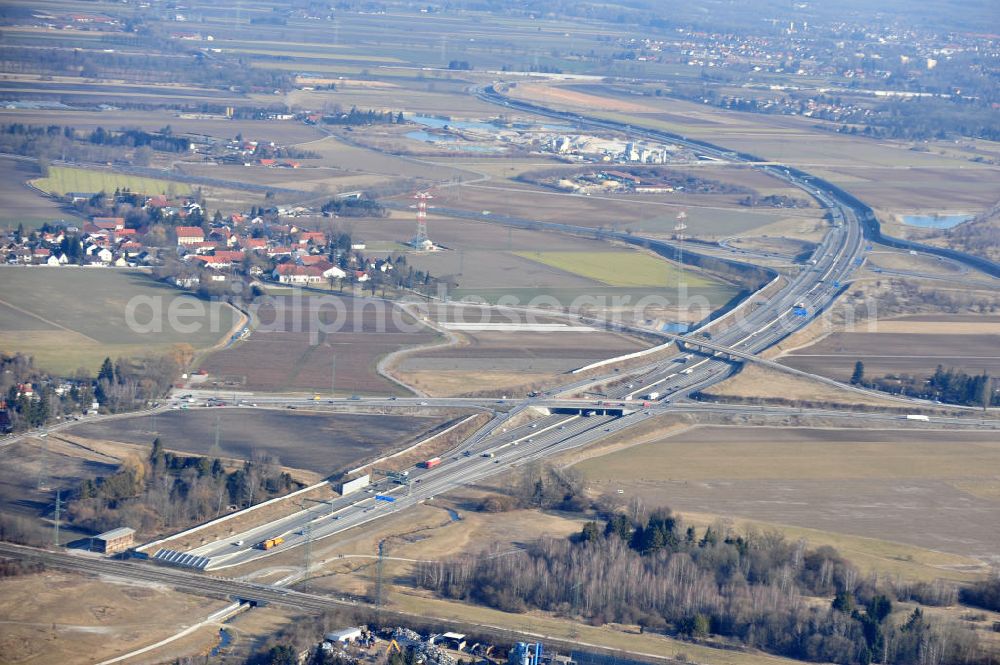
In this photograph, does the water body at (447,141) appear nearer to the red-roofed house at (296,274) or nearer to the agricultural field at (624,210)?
the agricultural field at (624,210)

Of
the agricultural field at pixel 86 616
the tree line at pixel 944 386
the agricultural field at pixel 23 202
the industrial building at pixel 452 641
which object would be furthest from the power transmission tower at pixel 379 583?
the agricultural field at pixel 23 202

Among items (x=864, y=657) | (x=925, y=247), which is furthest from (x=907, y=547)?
(x=925, y=247)

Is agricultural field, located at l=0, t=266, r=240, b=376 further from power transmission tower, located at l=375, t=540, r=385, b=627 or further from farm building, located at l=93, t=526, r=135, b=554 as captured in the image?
power transmission tower, located at l=375, t=540, r=385, b=627

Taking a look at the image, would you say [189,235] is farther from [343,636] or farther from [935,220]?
[935,220]

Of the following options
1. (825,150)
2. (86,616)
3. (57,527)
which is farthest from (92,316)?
(825,150)

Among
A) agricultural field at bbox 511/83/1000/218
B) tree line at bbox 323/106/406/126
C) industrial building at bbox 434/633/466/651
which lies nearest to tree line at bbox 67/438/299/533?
industrial building at bbox 434/633/466/651

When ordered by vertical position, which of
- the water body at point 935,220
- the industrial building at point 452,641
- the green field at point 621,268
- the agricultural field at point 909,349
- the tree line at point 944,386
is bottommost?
the industrial building at point 452,641
